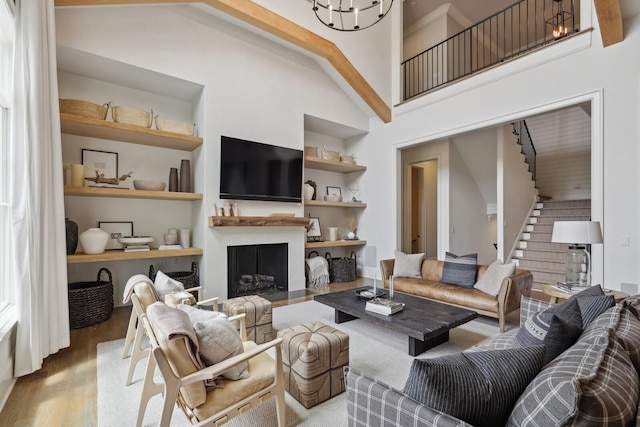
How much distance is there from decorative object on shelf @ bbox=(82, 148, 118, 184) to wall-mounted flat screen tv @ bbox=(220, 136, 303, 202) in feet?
4.72

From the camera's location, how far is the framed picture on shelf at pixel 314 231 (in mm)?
5969

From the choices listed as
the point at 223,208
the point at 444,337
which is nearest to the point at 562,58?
the point at 444,337

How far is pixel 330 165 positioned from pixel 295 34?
7.72 ft

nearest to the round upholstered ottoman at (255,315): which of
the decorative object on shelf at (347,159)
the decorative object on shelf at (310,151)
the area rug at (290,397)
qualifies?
the area rug at (290,397)

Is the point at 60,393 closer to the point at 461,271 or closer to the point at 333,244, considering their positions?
the point at 461,271

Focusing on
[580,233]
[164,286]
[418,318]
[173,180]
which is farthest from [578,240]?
[173,180]

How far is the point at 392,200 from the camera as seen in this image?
591 cm

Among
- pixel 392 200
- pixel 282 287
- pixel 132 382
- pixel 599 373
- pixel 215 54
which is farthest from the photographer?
pixel 392 200

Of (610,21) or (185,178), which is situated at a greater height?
(610,21)

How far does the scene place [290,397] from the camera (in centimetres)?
212

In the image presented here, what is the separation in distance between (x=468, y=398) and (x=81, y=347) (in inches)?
136

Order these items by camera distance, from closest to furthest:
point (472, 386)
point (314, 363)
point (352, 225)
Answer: point (472, 386), point (314, 363), point (352, 225)

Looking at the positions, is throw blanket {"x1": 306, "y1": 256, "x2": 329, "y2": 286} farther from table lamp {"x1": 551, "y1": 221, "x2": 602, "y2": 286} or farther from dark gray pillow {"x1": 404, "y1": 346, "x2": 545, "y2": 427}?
dark gray pillow {"x1": 404, "y1": 346, "x2": 545, "y2": 427}

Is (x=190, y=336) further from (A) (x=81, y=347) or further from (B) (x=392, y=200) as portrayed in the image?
(B) (x=392, y=200)
